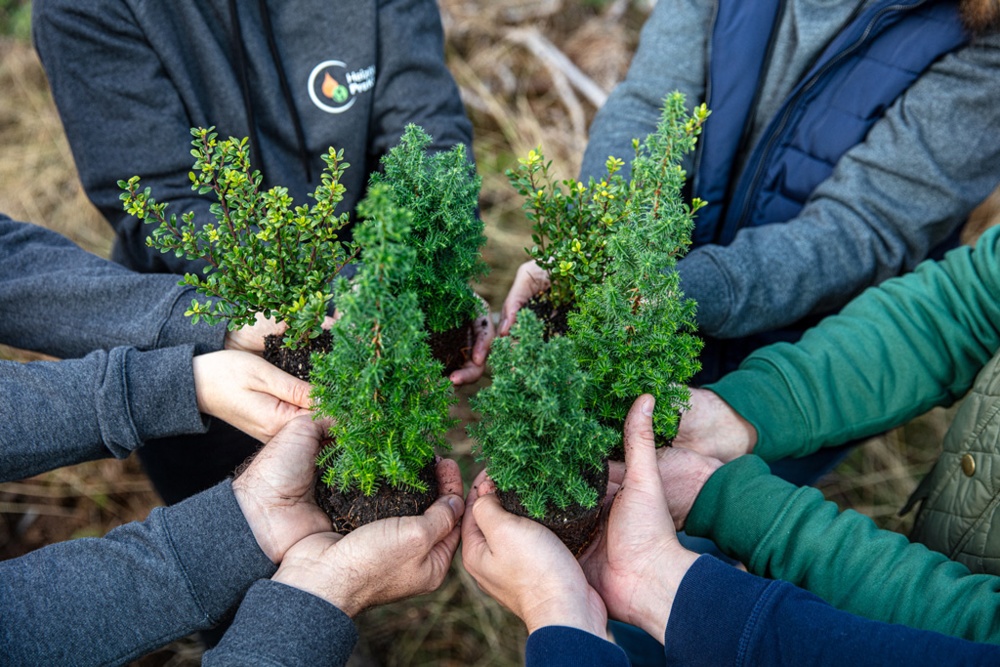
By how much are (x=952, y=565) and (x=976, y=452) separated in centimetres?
37

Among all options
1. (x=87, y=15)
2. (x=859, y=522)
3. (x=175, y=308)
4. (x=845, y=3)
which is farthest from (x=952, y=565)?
(x=87, y=15)

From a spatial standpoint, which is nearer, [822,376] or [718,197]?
[822,376]

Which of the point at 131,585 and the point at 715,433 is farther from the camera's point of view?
the point at 715,433

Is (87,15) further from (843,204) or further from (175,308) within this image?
(843,204)

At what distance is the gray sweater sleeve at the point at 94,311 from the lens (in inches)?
83.3

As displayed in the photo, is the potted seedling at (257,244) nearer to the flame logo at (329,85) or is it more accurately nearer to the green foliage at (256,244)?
the green foliage at (256,244)

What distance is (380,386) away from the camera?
4.97ft

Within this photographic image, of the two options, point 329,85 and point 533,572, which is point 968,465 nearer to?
point 533,572

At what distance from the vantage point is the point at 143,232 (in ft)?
8.42

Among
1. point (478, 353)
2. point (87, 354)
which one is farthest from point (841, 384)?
point (87, 354)

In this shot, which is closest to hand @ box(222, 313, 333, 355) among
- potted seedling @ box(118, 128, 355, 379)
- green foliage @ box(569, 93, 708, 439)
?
potted seedling @ box(118, 128, 355, 379)

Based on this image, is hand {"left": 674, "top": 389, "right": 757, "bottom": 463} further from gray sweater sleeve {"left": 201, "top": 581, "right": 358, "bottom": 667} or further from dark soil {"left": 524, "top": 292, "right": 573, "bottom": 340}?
gray sweater sleeve {"left": 201, "top": 581, "right": 358, "bottom": 667}

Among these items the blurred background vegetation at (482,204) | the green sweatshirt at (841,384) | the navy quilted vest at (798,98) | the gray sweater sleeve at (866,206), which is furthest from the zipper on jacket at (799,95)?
the blurred background vegetation at (482,204)

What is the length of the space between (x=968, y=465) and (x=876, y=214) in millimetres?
1066
